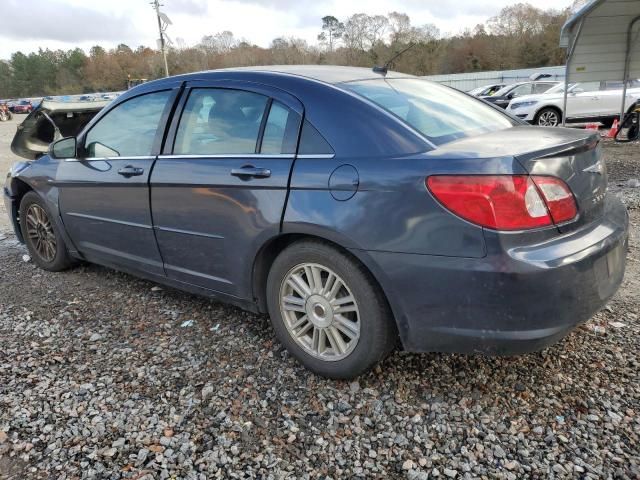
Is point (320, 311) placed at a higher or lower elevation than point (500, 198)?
lower

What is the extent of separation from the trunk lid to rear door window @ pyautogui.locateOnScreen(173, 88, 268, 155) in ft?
3.45

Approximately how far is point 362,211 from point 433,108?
93cm

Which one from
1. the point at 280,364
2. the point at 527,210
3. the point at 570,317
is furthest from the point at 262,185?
the point at 570,317

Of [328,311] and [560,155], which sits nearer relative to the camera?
[560,155]

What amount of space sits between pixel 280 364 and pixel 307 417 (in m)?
0.49

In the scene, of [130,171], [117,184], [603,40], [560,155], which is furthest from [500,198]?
[603,40]

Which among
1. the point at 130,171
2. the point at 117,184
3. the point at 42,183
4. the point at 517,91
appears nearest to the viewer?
the point at 130,171

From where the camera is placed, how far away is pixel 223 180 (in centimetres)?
273

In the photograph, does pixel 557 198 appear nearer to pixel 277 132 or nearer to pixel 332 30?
pixel 277 132

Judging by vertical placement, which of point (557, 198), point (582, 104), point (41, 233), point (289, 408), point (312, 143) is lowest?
point (289, 408)

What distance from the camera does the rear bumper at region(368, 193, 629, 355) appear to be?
1982mm

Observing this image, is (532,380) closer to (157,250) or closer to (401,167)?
(401,167)

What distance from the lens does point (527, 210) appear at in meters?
2.00

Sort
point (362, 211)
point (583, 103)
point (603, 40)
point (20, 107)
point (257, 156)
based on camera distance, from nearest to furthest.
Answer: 1. point (362, 211)
2. point (257, 156)
3. point (603, 40)
4. point (583, 103)
5. point (20, 107)
